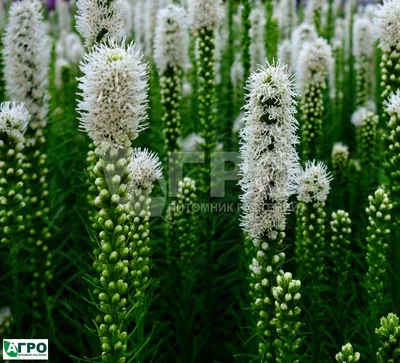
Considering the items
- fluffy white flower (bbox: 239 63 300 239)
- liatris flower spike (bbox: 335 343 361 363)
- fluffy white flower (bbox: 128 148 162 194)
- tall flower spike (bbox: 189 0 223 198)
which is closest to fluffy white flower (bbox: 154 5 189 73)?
tall flower spike (bbox: 189 0 223 198)

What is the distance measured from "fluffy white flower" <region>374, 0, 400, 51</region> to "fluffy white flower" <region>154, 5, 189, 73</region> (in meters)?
1.97

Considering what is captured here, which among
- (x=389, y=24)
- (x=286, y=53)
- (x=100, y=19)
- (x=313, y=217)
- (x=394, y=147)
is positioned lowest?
(x=313, y=217)

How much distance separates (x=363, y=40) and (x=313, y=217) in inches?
203

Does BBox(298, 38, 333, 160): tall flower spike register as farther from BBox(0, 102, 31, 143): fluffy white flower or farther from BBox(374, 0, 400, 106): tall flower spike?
BBox(0, 102, 31, 143): fluffy white flower

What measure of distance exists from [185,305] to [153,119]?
3.14 metres

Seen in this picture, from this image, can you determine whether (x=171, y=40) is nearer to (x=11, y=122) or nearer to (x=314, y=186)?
(x=11, y=122)

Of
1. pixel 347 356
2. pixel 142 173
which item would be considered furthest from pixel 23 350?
pixel 347 356

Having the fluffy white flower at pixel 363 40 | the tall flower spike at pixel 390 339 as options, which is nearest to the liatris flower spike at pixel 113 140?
the tall flower spike at pixel 390 339

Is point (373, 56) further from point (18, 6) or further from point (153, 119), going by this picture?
point (18, 6)

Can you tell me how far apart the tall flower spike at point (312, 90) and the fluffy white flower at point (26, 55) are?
102 inches

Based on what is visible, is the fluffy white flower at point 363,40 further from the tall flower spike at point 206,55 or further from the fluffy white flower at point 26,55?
the fluffy white flower at point 26,55

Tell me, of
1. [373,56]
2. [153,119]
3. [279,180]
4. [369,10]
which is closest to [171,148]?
[153,119]

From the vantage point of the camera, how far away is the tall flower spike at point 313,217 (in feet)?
12.1

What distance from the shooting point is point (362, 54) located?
7.94 metres
